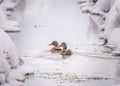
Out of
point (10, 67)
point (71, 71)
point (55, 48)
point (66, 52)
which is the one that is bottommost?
point (71, 71)

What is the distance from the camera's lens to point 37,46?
1722cm

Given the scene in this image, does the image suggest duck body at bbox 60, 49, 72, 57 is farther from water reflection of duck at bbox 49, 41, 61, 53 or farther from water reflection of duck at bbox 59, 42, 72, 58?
water reflection of duck at bbox 49, 41, 61, 53

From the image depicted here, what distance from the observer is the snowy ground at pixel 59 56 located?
1288 centimetres

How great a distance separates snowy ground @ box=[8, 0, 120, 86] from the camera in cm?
1288

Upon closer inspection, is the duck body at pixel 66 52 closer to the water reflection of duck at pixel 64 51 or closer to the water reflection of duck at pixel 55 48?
the water reflection of duck at pixel 64 51

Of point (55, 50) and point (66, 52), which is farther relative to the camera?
point (55, 50)

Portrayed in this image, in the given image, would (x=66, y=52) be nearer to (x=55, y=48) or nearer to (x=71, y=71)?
(x=55, y=48)

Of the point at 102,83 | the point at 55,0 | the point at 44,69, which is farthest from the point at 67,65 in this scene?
the point at 55,0

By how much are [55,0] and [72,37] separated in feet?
29.3

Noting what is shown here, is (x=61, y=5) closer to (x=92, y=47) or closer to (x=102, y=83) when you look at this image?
(x=92, y=47)

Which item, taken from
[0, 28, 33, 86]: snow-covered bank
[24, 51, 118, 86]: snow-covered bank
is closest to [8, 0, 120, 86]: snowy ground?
[24, 51, 118, 86]: snow-covered bank

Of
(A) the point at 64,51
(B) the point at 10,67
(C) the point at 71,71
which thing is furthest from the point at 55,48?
(B) the point at 10,67

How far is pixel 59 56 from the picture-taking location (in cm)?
1566

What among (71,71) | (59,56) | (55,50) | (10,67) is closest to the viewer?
(10,67)
